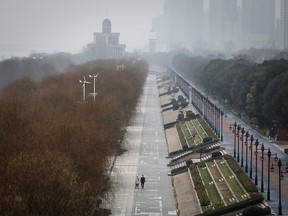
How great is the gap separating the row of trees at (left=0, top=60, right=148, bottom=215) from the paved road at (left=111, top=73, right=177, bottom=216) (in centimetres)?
227

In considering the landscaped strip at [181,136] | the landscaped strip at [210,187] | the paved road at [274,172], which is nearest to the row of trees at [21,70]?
the landscaped strip at [181,136]

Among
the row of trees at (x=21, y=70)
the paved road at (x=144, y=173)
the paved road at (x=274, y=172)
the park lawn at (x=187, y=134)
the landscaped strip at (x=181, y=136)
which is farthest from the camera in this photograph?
the row of trees at (x=21, y=70)

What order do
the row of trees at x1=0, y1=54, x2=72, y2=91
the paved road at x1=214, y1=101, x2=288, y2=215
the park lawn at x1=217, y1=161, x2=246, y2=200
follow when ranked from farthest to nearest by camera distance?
the row of trees at x1=0, y1=54, x2=72, y2=91
the park lawn at x1=217, y1=161, x2=246, y2=200
the paved road at x1=214, y1=101, x2=288, y2=215

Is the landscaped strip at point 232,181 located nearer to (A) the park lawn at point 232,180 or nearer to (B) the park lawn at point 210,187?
(A) the park lawn at point 232,180

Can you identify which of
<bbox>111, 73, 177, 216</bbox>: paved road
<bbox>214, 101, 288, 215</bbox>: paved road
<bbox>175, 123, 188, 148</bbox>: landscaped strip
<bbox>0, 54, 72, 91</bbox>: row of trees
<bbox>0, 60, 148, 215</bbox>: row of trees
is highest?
<bbox>0, 54, 72, 91</bbox>: row of trees

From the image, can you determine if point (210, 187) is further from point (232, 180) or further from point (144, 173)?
point (144, 173)

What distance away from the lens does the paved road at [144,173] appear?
31.2 meters

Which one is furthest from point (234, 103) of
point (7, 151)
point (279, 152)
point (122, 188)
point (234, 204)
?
point (7, 151)

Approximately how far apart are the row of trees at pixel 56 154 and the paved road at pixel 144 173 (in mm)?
2267

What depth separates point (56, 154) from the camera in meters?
25.5

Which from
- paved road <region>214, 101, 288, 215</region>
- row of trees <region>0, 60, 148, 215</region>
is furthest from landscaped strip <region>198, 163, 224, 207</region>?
row of trees <region>0, 60, 148, 215</region>

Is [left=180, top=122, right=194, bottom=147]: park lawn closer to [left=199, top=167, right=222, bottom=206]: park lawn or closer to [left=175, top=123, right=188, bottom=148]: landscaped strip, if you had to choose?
[left=175, top=123, right=188, bottom=148]: landscaped strip

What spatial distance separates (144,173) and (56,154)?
1492 centimetres

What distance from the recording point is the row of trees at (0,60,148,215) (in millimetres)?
20016
